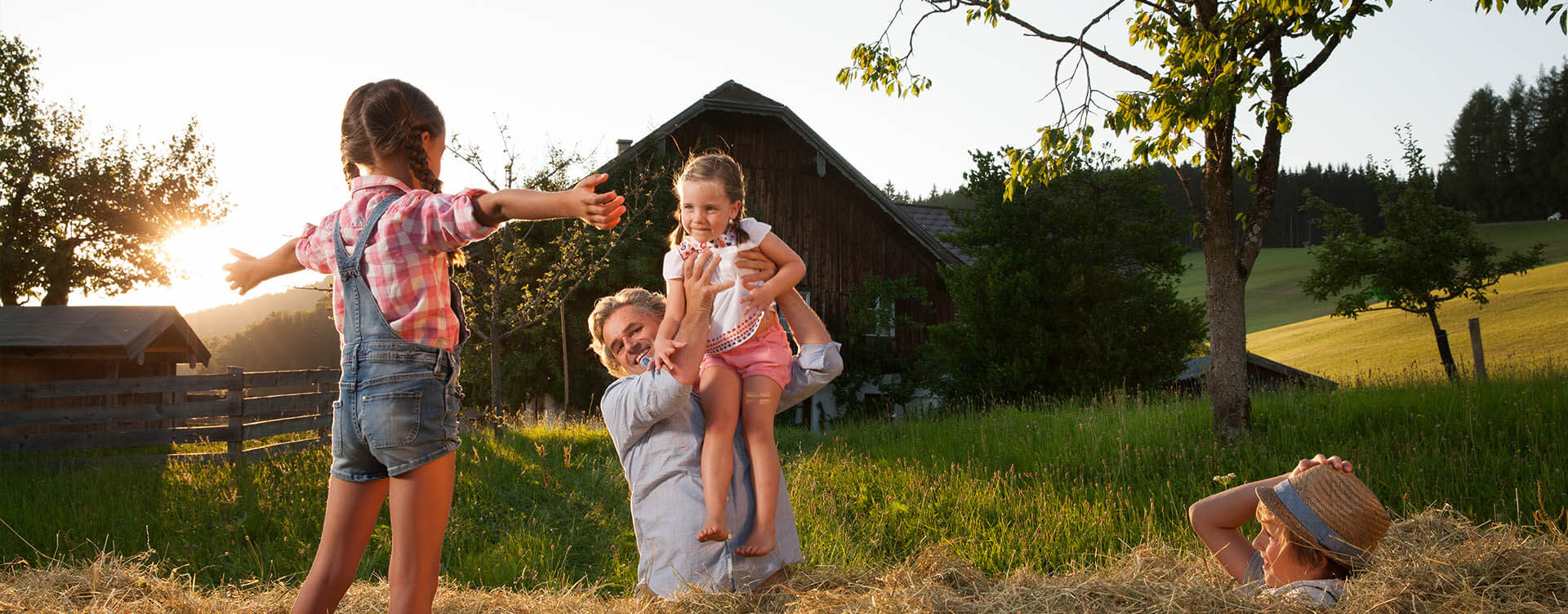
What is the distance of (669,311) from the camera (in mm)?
3162

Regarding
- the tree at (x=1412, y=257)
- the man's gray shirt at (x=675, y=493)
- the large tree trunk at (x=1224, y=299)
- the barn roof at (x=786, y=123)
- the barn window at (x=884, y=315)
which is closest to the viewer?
the man's gray shirt at (x=675, y=493)

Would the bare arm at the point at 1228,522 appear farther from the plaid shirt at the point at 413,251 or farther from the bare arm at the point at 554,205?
the plaid shirt at the point at 413,251

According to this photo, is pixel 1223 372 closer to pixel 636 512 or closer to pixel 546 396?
pixel 636 512

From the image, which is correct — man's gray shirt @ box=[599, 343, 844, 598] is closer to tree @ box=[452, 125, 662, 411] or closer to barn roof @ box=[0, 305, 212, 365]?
tree @ box=[452, 125, 662, 411]

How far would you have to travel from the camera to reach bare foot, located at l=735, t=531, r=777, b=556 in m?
3.01

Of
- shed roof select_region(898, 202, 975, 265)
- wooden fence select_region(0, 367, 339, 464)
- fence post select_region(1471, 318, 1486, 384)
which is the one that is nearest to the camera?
wooden fence select_region(0, 367, 339, 464)

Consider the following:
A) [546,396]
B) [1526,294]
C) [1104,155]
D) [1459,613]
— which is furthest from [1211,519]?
[1526,294]

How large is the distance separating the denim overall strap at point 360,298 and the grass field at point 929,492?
2.67 metres

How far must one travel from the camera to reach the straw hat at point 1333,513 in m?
2.85

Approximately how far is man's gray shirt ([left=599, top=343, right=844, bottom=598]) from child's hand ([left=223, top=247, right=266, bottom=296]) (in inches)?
47.4

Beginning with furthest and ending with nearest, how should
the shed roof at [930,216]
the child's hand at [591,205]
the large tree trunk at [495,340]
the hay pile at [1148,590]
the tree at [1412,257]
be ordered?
1. the shed roof at [930,216]
2. the tree at [1412,257]
3. the large tree trunk at [495,340]
4. the hay pile at [1148,590]
5. the child's hand at [591,205]

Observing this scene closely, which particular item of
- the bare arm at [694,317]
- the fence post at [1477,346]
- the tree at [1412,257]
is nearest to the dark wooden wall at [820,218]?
the tree at [1412,257]

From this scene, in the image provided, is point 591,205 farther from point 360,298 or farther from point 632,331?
point 632,331

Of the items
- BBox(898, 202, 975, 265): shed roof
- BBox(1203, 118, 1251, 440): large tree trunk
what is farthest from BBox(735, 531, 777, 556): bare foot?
BBox(898, 202, 975, 265): shed roof
